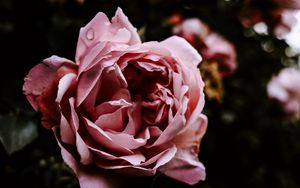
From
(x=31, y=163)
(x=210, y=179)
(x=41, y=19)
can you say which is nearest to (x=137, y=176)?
(x=31, y=163)

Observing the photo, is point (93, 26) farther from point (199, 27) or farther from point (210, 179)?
point (210, 179)

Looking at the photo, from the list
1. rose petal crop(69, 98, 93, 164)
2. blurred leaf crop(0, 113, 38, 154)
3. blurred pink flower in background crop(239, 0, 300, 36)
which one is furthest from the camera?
blurred pink flower in background crop(239, 0, 300, 36)

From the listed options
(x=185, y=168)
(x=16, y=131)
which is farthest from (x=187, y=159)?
(x=16, y=131)

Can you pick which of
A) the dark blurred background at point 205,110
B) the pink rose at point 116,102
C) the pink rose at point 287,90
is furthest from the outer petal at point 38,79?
the pink rose at point 287,90

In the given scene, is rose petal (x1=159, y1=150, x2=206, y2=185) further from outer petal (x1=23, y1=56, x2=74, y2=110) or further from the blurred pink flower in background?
the blurred pink flower in background

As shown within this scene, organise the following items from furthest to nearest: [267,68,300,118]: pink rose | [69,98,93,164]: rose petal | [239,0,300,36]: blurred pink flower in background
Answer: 1. [267,68,300,118]: pink rose
2. [239,0,300,36]: blurred pink flower in background
3. [69,98,93,164]: rose petal

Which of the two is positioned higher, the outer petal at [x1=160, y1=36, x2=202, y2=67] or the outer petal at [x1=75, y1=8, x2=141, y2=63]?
the outer petal at [x1=75, y1=8, x2=141, y2=63]

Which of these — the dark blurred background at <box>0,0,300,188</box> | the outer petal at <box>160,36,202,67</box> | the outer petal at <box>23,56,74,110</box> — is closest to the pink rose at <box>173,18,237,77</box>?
the dark blurred background at <box>0,0,300,188</box>

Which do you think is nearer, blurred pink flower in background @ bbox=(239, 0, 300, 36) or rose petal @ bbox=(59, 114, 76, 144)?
rose petal @ bbox=(59, 114, 76, 144)
